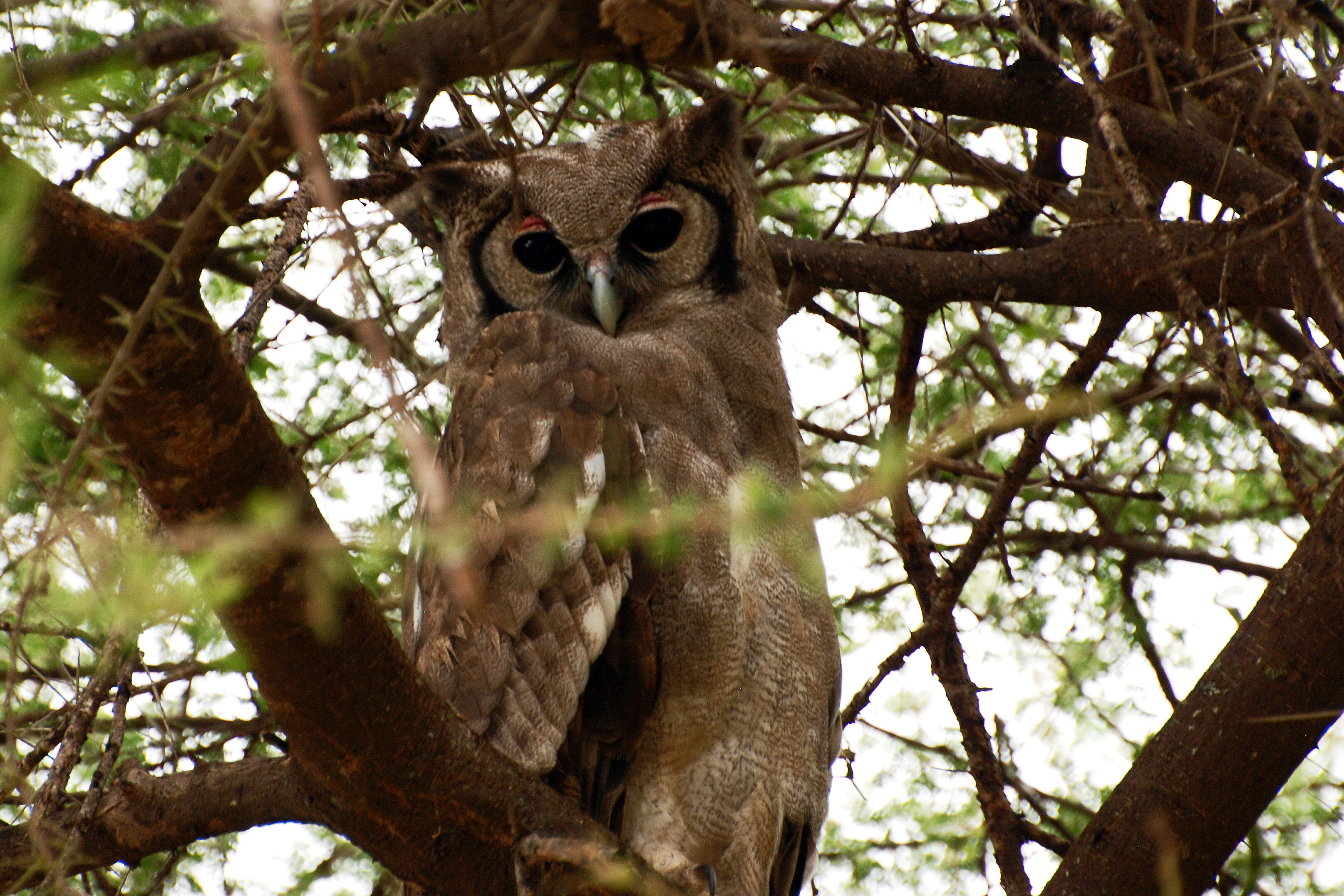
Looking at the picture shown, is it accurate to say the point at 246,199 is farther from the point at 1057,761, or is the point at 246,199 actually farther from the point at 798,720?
the point at 1057,761

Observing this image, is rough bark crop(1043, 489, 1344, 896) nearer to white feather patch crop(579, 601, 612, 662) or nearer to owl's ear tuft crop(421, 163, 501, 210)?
white feather patch crop(579, 601, 612, 662)

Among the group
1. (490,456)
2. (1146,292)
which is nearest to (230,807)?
(490,456)

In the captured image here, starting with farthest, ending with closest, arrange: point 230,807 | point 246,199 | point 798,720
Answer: point 798,720 → point 230,807 → point 246,199

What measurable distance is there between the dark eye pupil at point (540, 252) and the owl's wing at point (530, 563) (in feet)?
2.08

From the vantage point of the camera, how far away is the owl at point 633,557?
8.30 feet

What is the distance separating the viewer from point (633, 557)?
8.70 ft

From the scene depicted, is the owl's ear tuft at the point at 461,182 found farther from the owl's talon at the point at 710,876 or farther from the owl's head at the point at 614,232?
the owl's talon at the point at 710,876

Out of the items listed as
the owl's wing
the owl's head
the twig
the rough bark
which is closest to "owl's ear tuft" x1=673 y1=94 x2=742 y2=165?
the owl's head

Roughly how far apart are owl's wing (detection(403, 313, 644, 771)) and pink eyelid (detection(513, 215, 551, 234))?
651 mm

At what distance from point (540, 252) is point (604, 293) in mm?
274

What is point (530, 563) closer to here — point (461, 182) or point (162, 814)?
point (162, 814)

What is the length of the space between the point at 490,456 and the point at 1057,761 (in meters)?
2.41

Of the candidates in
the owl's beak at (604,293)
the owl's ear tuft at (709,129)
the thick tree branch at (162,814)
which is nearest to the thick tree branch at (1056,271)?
the owl's ear tuft at (709,129)

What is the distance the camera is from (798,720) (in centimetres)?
292
